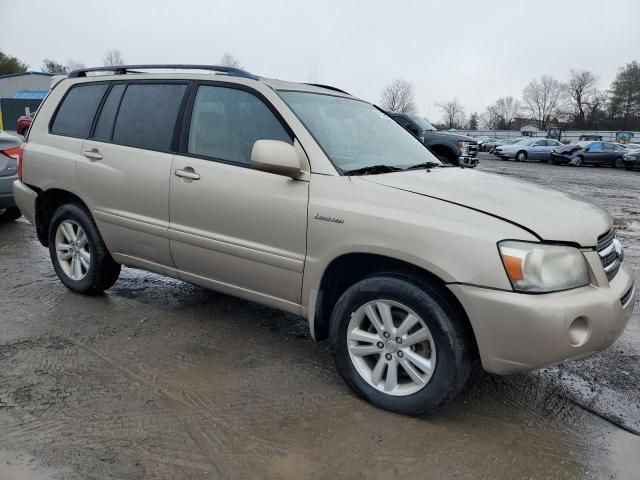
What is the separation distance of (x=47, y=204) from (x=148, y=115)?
144cm

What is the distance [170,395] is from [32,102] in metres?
43.2

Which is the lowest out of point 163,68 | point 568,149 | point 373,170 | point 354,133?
point 568,149

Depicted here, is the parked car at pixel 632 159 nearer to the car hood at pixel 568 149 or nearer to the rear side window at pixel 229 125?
the car hood at pixel 568 149

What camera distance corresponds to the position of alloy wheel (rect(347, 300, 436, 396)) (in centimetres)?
280

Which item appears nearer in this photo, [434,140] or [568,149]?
[434,140]

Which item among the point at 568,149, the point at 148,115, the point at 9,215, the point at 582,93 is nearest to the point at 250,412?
the point at 148,115

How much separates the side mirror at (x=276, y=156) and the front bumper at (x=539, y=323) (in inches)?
44.1

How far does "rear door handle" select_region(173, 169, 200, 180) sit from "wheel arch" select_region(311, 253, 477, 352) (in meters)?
1.14

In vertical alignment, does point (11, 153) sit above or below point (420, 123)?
below

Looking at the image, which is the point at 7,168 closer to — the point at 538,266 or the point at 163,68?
the point at 163,68

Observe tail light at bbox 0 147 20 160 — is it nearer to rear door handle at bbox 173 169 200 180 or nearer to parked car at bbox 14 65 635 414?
parked car at bbox 14 65 635 414

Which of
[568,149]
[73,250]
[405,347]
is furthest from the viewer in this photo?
[568,149]

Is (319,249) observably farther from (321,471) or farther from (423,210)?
(321,471)

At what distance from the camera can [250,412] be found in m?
2.91
